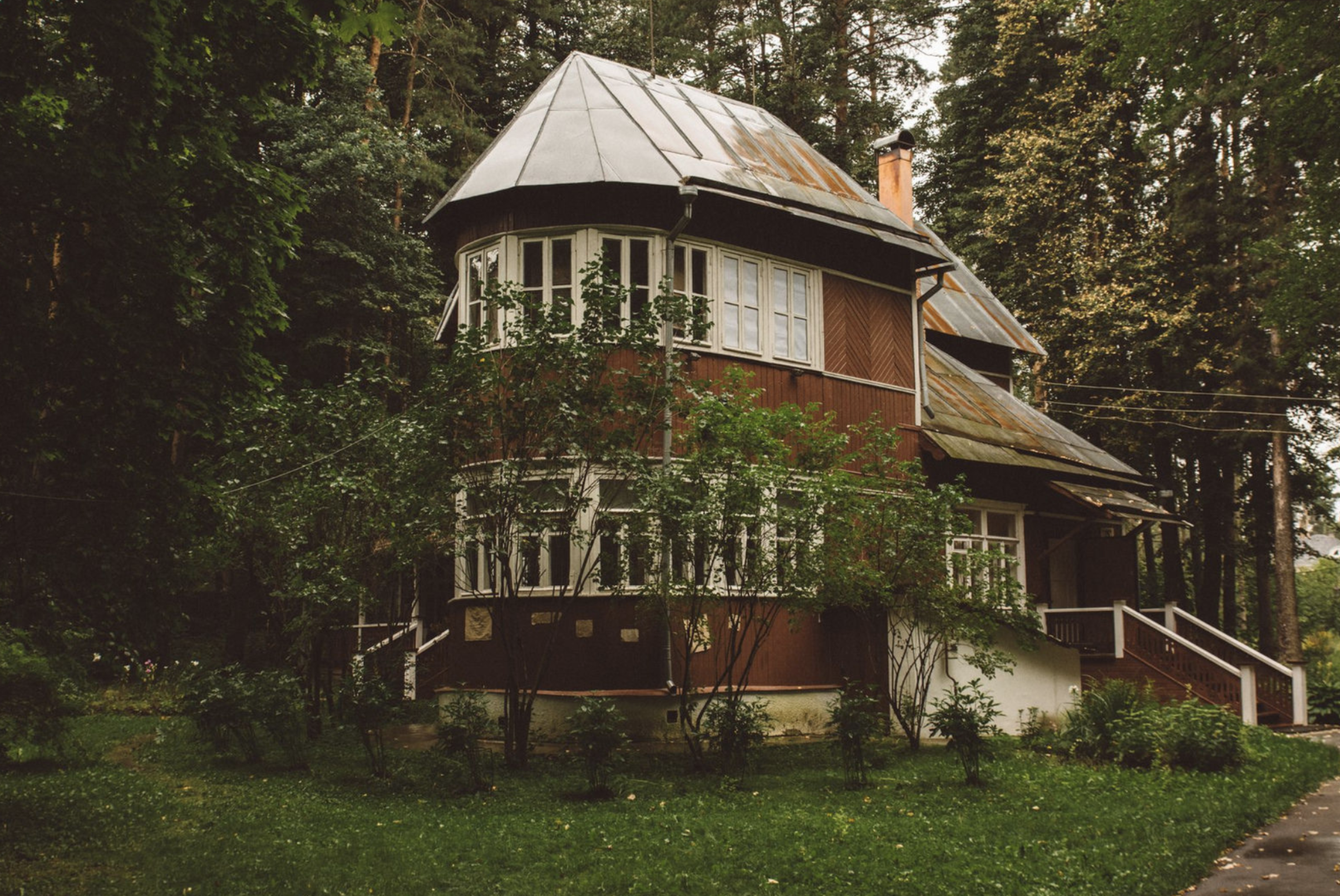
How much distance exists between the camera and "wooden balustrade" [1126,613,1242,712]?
61.7ft

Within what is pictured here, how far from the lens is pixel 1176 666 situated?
64.0 feet

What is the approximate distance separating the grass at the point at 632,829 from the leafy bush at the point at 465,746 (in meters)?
0.29

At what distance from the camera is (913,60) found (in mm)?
35656

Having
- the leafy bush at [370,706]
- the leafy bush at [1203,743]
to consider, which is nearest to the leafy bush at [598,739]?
the leafy bush at [370,706]

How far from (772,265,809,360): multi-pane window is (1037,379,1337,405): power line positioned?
41.0 feet

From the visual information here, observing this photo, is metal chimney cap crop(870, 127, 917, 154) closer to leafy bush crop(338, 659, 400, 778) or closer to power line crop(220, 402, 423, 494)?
power line crop(220, 402, 423, 494)

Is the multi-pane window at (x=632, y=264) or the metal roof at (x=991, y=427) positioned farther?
the metal roof at (x=991, y=427)

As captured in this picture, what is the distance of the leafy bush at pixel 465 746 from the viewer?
12250 millimetres

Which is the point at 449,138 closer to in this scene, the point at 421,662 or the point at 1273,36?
the point at 421,662

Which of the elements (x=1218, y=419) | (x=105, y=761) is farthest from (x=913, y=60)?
(x=105, y=761)

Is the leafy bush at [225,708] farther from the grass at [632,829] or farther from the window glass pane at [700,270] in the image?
the window glass pane at [700,270]

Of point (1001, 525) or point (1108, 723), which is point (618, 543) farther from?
point (1001, 525)

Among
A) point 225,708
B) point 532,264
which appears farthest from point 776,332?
point 225,708

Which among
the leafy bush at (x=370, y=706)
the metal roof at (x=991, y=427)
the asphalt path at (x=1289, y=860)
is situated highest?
the metal roof at (x=991, y=427)
